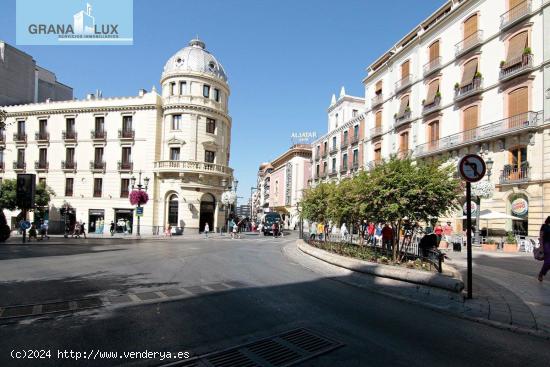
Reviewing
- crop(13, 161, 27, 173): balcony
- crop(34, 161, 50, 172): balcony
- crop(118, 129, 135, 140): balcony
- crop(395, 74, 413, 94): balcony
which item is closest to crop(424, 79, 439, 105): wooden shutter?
crop(395, 74, 413, 94): balcony

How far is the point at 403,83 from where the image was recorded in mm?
33812

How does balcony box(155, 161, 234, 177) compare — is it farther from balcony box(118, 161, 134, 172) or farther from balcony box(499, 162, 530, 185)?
balcony box(499, 162, 530, 185)

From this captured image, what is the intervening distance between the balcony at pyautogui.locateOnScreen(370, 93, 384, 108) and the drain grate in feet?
119

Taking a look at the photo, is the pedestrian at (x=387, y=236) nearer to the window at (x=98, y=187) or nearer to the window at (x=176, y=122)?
the window at (x=176, y=122)

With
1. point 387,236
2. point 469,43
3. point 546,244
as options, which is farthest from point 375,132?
point 546,244

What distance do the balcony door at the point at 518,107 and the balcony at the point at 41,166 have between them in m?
42.8

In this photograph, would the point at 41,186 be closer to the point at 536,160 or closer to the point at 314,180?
the point at 314,180

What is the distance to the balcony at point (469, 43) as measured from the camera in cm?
2539

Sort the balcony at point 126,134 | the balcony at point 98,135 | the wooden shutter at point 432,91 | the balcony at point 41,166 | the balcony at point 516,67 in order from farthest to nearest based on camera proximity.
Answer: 1. the balcony at point 41,166
2. the balcony at point 98,135
3. the balcony at point 126,134
4. the wooden shutter at point 432,91
5. the balcony at point 516,67

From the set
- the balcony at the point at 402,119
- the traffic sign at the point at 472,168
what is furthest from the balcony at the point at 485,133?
the traffic sign at the point at 472,168

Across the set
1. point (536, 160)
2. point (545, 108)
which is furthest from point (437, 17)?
point (536, 160)

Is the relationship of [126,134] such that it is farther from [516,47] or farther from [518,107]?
[516,47]

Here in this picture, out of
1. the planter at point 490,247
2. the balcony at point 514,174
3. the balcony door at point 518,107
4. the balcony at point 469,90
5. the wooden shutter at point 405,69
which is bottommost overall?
the planter at point 490,247

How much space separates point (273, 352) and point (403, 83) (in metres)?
34.1
